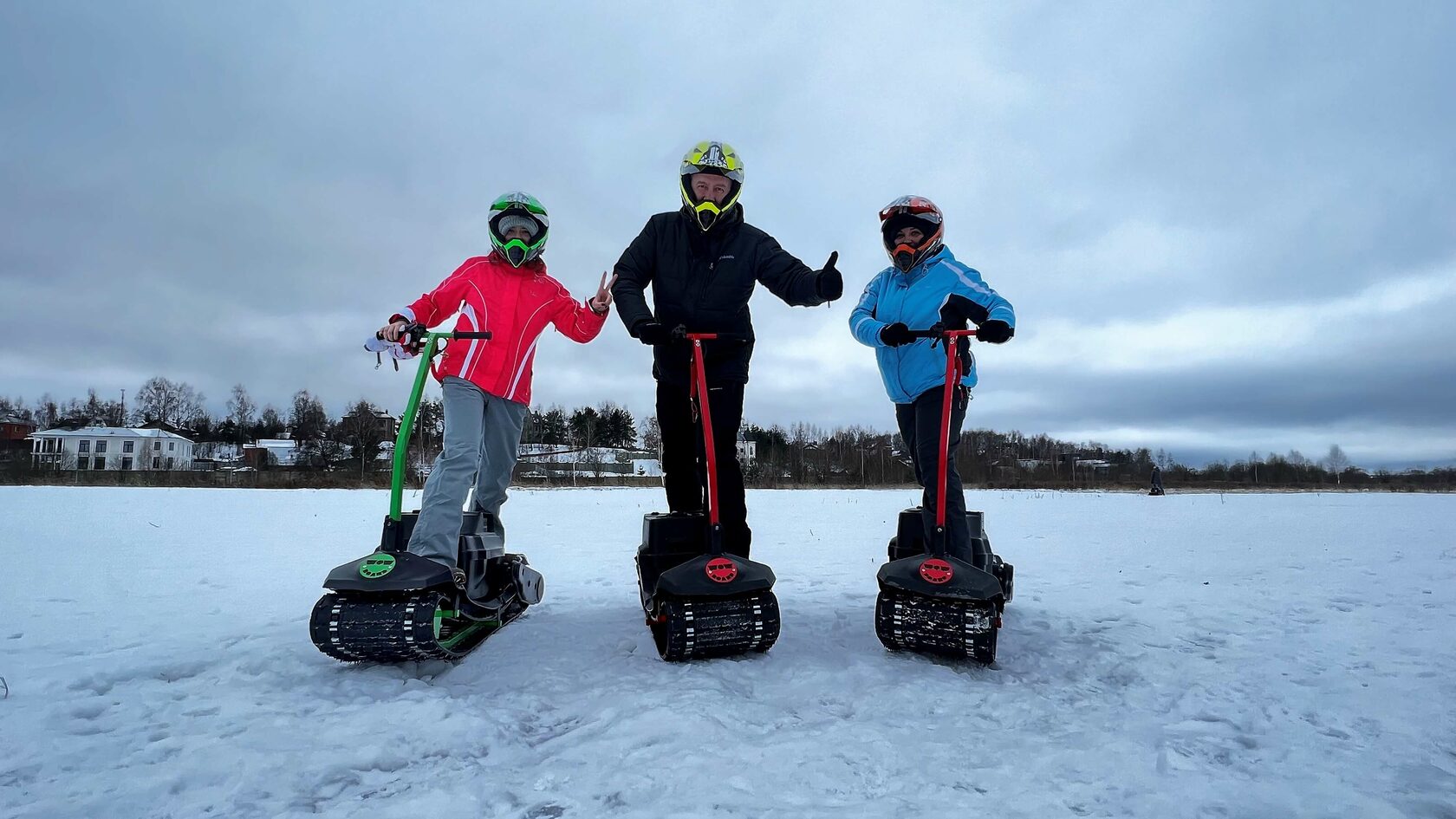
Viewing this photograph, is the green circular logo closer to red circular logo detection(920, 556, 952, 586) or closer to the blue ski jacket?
red circular logo detection(920, 556, 952, 586)

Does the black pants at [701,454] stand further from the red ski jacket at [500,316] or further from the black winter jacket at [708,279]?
the red ski jacket at [500,316]

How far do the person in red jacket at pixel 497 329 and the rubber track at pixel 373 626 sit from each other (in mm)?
707

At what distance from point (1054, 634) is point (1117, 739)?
4.90ft

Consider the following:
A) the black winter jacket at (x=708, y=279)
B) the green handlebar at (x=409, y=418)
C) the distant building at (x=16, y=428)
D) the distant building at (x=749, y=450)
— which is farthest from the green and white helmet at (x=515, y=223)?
the distant building at (x=16, y=428)

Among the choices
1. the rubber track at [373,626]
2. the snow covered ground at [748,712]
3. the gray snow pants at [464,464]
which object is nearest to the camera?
the snow covered ground at [748,712]

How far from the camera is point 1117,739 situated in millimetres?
A: 2314

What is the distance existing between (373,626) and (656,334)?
189 centimetres

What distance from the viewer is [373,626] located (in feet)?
9.37

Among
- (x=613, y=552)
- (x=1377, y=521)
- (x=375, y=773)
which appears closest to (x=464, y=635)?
(x=375, y=773)

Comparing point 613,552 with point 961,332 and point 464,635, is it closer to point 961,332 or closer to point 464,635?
point 464,635

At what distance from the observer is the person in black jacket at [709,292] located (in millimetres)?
3949

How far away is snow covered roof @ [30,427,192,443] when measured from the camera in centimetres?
6475

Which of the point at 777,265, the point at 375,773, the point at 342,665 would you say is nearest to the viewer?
the point at 375,773

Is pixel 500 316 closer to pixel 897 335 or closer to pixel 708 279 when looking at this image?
pixel 708 279
